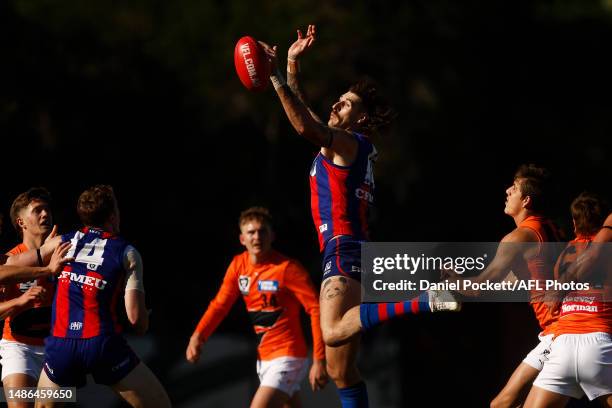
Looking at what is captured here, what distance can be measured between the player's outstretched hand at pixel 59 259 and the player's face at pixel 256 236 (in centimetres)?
306

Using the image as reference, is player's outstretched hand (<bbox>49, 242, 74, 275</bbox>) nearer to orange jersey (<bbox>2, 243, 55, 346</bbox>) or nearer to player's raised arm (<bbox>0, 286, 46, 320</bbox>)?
player's raised arm (<bbox>0, 286, 46, 320</bbox>)

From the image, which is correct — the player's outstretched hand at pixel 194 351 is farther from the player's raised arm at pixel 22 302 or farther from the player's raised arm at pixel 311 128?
the player's raised arm at pixel 311 128

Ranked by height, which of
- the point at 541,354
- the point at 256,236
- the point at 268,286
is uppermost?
the point at 256,236

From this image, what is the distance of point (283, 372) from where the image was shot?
36.7 ft

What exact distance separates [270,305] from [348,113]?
2.90m

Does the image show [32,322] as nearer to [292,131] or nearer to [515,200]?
[515,200]

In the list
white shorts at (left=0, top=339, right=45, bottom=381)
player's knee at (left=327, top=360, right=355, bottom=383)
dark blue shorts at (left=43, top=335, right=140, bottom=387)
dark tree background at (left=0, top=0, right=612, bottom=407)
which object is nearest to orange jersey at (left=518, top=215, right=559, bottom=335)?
player's knee at (left=327, top=360, right=355, bottom=383)

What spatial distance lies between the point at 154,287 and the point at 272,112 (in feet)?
18.1

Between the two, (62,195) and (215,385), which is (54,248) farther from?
(62,195)

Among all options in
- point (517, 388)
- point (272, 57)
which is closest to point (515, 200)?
point (517, 388)

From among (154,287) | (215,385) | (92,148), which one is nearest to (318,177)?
(215,385)

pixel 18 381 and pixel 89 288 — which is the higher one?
pixel 89 288

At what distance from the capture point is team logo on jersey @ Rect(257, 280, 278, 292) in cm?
1135

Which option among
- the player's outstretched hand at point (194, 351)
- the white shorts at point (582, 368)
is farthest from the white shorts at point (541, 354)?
the player's outstretched hand at point (194, 351)
